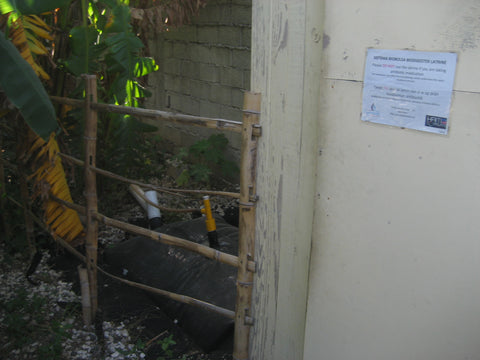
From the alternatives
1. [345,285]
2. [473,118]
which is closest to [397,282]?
[345,285]

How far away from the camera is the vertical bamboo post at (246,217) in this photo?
1.85 metres

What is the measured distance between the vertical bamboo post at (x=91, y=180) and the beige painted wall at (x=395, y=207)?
1.44m

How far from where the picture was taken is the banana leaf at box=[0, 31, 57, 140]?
221 cm

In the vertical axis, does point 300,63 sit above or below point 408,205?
above

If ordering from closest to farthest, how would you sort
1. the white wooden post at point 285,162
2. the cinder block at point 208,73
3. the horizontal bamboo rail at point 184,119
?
the white wooden post at point 285,162
the horizontal bamboo rail at point 184,119
the cinder block at point 208,73

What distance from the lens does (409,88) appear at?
4.66 feet

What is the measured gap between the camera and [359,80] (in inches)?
60.9

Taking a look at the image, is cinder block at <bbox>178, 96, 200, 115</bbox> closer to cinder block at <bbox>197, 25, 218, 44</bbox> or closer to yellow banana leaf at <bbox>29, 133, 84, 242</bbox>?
cinder block at <bbox>197, 25, 218, 44</bbox>

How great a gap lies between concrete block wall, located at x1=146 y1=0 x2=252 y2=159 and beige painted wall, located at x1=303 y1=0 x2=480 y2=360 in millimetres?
3026

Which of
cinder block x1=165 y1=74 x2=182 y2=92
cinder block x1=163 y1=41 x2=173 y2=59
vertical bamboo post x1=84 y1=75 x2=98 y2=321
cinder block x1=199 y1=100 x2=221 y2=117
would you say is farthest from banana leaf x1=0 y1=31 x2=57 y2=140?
cinder block x1=163 y1=41 x2=173 y2=59

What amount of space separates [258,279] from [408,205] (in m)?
0.76

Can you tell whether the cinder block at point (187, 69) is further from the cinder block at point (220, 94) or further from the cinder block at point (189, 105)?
the cinder block at point (220, 94)

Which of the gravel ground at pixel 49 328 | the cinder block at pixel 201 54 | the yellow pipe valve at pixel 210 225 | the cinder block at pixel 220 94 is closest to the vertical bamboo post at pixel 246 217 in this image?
the yellow pipe valve at pixel 210 225

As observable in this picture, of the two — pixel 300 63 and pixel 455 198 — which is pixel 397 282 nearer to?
pixel 455 198
